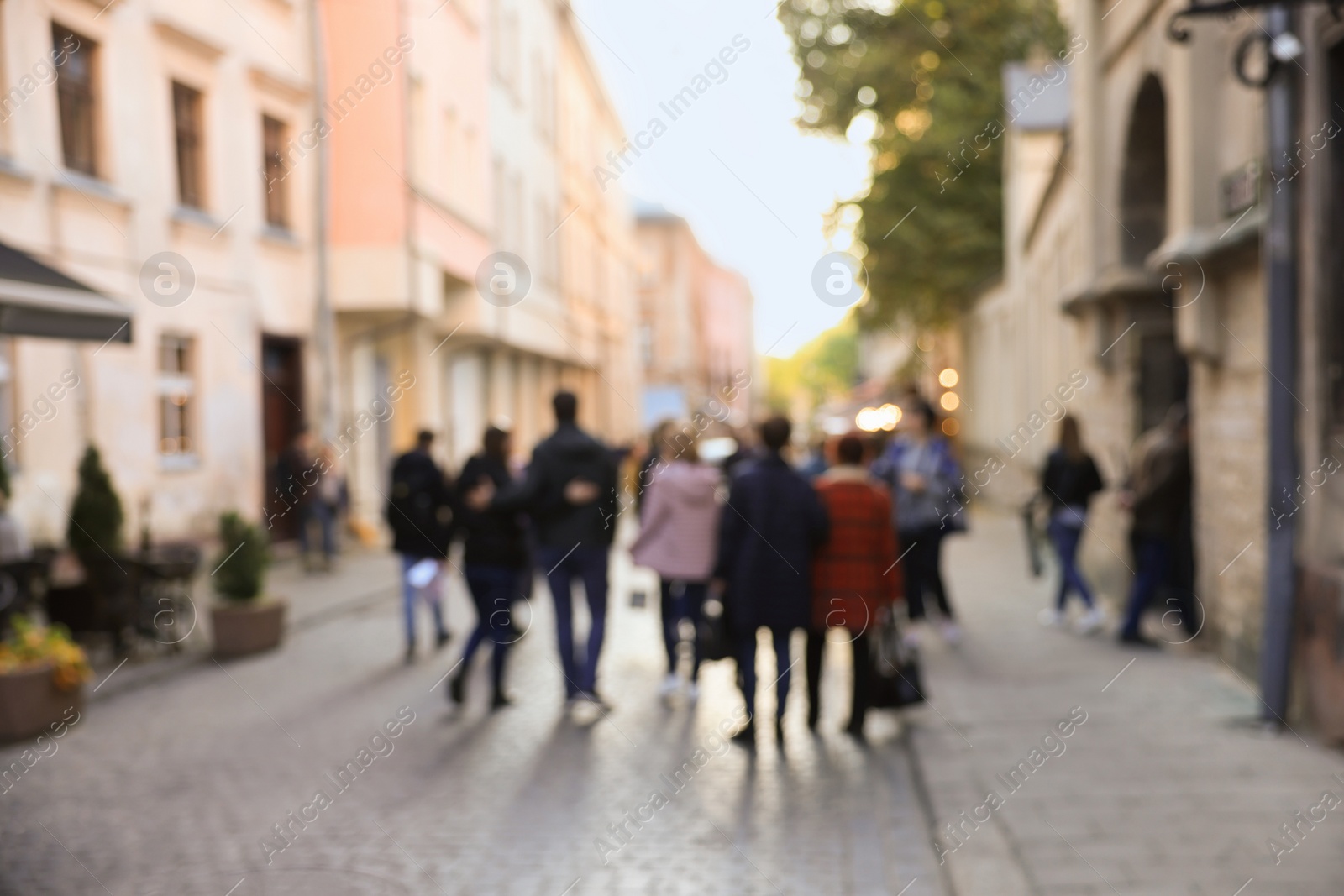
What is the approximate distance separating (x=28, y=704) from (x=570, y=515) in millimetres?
3312

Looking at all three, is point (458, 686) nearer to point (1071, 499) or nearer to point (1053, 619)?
point (1071, 499)

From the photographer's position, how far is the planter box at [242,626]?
10906mm

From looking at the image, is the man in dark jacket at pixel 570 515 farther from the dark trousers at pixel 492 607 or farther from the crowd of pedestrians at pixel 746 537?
the dark trousers at pixel 492 607

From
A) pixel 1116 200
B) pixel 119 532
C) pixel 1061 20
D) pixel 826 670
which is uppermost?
pixel 1061 20

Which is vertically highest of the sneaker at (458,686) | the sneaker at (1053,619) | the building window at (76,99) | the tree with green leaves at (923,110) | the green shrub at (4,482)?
the tree with green leaves at (923,110)

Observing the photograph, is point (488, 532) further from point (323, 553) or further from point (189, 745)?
point (323, 553)

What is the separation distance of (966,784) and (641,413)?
49.6m

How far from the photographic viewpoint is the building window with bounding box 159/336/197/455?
16531 mm

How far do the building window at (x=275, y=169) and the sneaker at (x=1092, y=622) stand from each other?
12.9 metres

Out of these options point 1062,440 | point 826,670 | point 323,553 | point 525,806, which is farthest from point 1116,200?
point 323,553

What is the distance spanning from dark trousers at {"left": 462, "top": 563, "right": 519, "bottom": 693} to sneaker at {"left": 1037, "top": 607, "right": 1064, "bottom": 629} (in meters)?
4.89

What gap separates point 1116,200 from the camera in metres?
12.3

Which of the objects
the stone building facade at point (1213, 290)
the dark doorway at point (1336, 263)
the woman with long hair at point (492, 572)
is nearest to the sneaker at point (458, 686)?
the woman with long hair at point (492, 572)

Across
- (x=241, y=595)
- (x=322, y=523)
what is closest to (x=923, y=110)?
(x=322, y=523)
